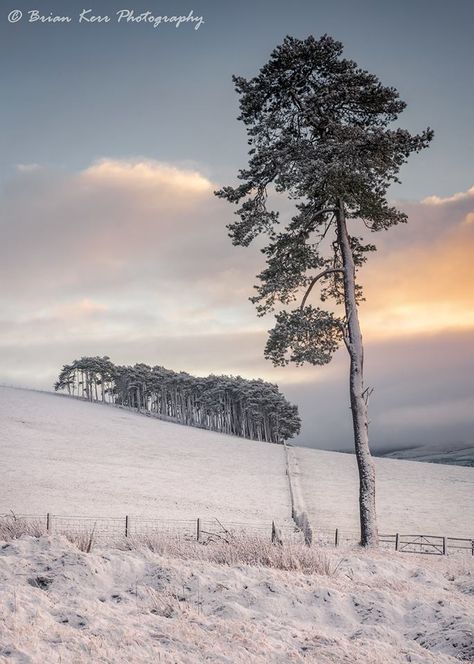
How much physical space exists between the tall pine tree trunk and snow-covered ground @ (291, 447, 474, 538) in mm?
10934

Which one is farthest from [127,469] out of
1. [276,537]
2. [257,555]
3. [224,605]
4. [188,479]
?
[224,605]

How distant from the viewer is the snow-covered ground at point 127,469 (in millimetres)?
33375

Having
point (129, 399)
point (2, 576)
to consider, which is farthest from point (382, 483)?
point (129, 399)

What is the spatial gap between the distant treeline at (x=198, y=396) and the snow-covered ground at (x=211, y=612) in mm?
98417

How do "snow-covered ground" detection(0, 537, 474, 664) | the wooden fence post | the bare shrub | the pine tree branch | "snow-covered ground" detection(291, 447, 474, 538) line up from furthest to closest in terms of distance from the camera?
"snow-covered ground" detection(291, 447, 474, 538) < the pine tree branch < the bare shrub < the wooden fence post < "snow-covered ground" detection(0, 537, 474, 664)

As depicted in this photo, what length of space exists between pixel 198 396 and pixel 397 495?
75.9 m

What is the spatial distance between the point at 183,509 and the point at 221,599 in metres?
30.4

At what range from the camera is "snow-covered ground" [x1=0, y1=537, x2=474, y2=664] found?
12.5ft

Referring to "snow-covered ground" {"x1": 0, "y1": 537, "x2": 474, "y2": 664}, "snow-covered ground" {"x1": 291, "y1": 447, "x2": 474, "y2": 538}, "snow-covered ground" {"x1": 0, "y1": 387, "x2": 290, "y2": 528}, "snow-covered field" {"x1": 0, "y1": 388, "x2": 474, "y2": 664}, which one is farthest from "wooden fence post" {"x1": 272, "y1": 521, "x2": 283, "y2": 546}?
"snow-covered ground" {"x1": 0, "y1": 387, "x2": 290, "y2": 528}

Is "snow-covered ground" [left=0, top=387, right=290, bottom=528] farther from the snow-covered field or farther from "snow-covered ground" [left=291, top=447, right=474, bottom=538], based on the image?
the snow-covered field

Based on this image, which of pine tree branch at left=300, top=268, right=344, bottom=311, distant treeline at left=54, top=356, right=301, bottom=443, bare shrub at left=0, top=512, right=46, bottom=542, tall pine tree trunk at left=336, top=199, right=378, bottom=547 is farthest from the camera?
distant treeline at left=54, top=356, right=301, bottom=443

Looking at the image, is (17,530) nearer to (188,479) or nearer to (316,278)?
(316,278)

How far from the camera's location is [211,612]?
4.97 m

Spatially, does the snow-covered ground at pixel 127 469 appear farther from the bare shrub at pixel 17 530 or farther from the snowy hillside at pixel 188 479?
the bare shrub at pixel 17 530
